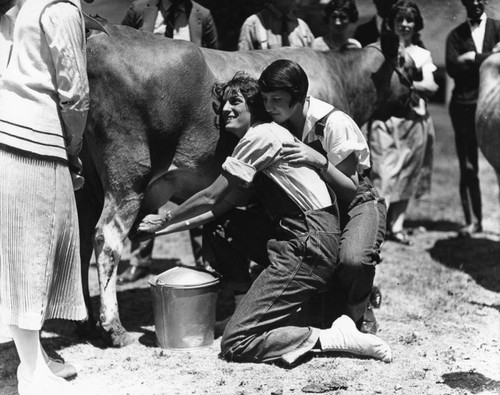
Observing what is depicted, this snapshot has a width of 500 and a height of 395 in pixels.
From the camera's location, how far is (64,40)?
377 centimetres

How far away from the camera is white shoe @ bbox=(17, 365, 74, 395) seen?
12.6 ft

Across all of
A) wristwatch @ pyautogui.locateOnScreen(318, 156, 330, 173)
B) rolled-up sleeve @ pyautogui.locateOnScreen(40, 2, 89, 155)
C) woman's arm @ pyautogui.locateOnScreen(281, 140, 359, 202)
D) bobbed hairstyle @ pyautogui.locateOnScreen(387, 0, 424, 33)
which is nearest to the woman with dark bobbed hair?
bobbed hairstyle @ pyautogui.locateOnScreen(387, 0, 424, 33)

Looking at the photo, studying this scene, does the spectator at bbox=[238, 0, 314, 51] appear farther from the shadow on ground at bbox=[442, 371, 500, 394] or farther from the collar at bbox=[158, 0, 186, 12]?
the shadow on ground at bbox=[442, 371, 500, 394]

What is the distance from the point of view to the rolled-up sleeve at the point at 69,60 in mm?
3740

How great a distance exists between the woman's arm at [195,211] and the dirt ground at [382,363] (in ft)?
2.61

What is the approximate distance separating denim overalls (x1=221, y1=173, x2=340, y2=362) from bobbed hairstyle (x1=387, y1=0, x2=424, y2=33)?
120 inches

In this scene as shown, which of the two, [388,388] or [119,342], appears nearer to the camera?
[388,388]

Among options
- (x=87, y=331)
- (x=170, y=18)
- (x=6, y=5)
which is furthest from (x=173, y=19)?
(x=87, y=331)

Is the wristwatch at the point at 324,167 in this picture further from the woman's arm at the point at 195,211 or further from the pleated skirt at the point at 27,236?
the pleated skirt at the point at 27,236

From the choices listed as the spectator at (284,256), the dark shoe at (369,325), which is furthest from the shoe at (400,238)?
the spectator at (284,256)

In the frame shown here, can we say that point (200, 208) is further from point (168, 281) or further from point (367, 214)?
point (367, 214)

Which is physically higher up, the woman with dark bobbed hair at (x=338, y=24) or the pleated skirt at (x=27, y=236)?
the woman with dark bobbed hair at (x=338, y=24)

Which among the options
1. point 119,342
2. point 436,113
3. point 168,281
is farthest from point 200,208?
point 436,113

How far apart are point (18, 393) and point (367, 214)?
2360mm
